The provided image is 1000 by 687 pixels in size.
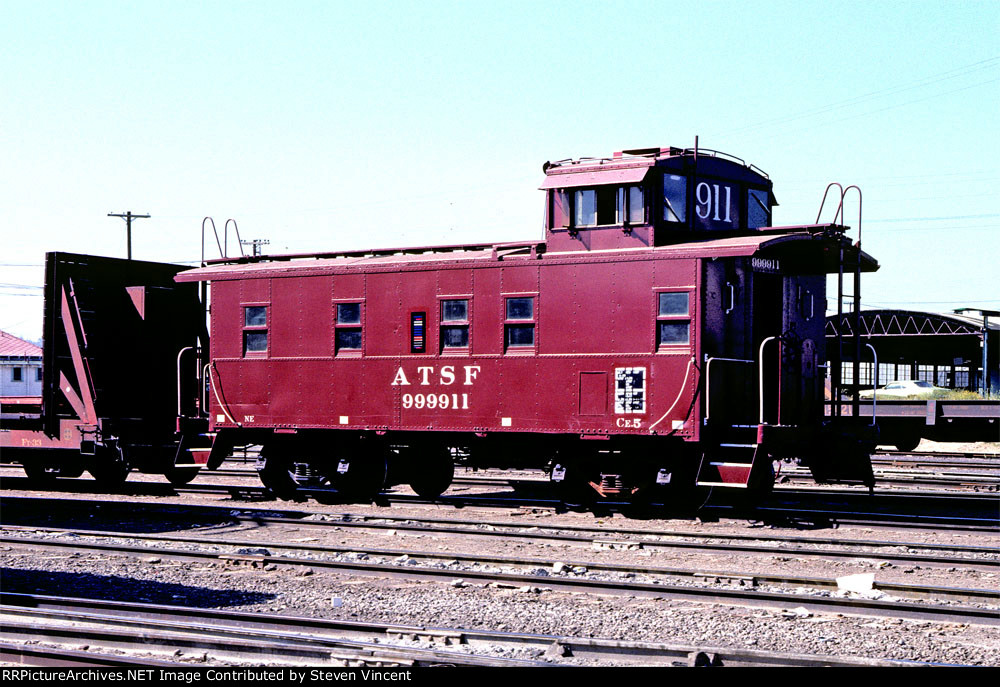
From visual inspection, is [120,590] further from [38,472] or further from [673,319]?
[38,472]

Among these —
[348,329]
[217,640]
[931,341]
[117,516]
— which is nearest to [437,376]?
[348,329]

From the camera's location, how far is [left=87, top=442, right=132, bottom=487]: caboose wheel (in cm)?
1903

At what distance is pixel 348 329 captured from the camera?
1716 centimetres

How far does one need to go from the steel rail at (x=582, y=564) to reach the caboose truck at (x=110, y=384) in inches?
179

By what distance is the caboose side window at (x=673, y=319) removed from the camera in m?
14.5

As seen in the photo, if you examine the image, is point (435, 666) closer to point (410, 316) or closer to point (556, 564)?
point (556, 564)

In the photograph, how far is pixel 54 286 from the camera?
1914 cm

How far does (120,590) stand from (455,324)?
Result: 7017mm

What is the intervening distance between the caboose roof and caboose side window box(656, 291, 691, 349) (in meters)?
0.55

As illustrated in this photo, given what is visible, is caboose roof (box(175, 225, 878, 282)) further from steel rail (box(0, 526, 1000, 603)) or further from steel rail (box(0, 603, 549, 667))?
steel rail (box(0, 603, 549, 667))

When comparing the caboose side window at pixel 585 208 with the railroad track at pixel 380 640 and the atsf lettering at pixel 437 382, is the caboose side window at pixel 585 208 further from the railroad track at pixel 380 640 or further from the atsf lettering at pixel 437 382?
the railroad track at pixel 380 640

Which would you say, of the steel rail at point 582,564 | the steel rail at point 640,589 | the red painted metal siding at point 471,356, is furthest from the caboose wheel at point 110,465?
the steel rail at point 640,589

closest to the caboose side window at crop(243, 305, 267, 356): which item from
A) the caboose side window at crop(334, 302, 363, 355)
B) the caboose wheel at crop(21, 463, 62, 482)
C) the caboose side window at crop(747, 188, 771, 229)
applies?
the caboose side window at crop(334, 302, 363, 355)

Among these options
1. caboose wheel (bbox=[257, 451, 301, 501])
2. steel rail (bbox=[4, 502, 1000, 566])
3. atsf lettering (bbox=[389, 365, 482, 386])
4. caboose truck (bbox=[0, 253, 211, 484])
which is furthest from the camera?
caboose truck (bbox=[0, 253, 211, 484])
